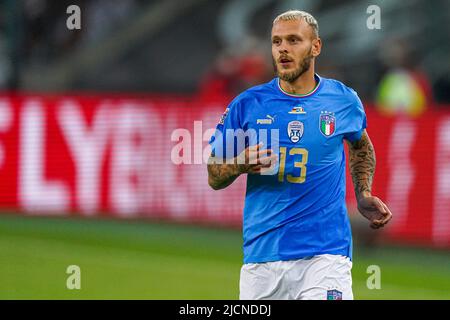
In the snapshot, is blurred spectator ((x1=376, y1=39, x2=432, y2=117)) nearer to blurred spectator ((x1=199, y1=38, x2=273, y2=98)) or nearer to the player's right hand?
blurred spectator ((x1=199, y1=38, x2=273, y2=98))

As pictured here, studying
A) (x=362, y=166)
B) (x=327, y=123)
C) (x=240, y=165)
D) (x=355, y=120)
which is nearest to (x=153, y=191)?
(x=362, y=166)

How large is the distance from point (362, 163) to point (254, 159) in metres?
1.15

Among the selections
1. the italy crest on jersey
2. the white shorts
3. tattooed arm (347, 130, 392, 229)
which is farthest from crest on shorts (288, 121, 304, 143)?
the white shorts

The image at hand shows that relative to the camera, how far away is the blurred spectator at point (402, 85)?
1658 centimetres

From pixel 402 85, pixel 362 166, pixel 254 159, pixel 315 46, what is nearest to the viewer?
pixel 254 159

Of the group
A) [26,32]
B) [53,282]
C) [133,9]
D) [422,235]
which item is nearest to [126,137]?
[53,282]

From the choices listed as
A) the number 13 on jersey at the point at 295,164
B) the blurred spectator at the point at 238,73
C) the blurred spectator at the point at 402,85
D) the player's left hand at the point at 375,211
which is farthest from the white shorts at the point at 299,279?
the blurred spectator at the point at 238,73

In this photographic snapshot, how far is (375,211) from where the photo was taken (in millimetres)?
7371

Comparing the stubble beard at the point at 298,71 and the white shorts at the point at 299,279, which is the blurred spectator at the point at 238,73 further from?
the white shorts at the point at 299,279

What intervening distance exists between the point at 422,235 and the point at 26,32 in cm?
828

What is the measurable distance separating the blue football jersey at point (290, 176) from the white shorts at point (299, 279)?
5 cm

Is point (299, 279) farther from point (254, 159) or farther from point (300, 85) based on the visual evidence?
point (300, 85)

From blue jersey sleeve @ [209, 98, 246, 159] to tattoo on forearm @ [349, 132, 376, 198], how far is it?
840mm

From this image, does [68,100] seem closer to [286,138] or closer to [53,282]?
[53,282]
